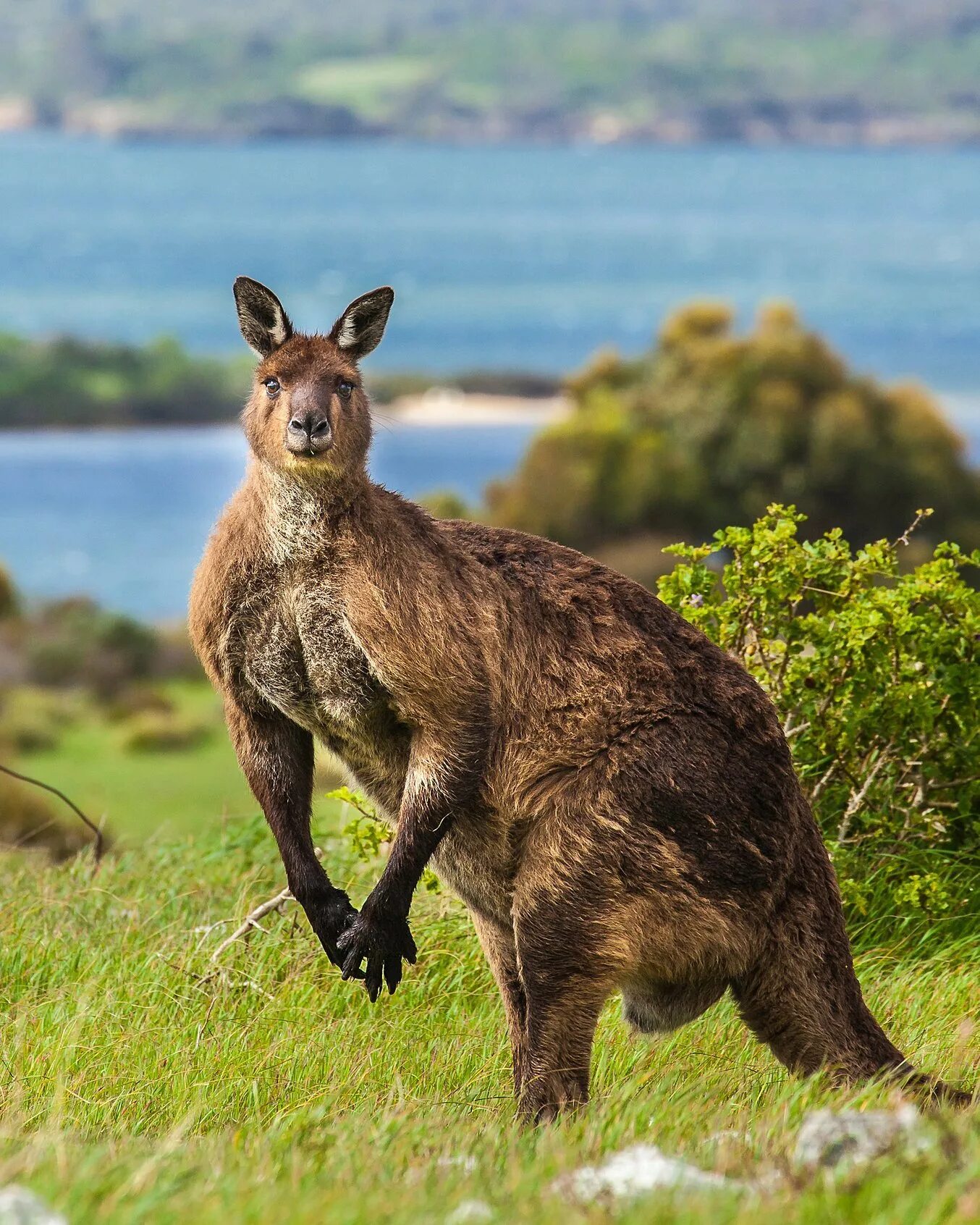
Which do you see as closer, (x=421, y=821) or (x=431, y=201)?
(x=421, y=821)

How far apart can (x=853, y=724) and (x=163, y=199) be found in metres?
54.1

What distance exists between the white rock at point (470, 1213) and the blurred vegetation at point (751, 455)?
58.0ft

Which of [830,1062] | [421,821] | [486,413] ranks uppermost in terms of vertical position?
[486,413]

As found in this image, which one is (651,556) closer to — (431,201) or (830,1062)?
(830,1062)

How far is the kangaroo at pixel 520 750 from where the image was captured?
185 inches

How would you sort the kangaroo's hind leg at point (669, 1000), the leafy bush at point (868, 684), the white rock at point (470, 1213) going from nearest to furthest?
1. the white rock at point (470, 1213)
2. the kangaroo's hind leg at point (669, 1000)
3. the leafy bush at point (868, 684)

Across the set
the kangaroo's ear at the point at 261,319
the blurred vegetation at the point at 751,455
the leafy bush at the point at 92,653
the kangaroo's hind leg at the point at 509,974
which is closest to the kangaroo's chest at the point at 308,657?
the kangaroo's ear at the point at 261,319

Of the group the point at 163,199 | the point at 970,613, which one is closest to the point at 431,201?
the point at 163,199

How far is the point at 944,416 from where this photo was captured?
22797mm

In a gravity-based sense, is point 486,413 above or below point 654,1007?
above

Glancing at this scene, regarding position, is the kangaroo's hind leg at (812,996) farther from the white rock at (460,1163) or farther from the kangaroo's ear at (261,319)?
the kangaroo's ear at (261,319)

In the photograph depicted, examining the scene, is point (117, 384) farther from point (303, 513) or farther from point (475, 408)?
point (303, 513)

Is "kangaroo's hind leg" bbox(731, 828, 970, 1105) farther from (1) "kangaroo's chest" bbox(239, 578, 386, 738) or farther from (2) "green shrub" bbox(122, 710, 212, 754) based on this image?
(2) "green shrub" bbox(122, 710, 212, 754)

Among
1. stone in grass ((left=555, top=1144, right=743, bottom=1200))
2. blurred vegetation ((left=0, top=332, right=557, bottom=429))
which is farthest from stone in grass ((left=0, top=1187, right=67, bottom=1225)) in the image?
blurred vegetation ((left=0, top=332, right=557, bottom=429))
